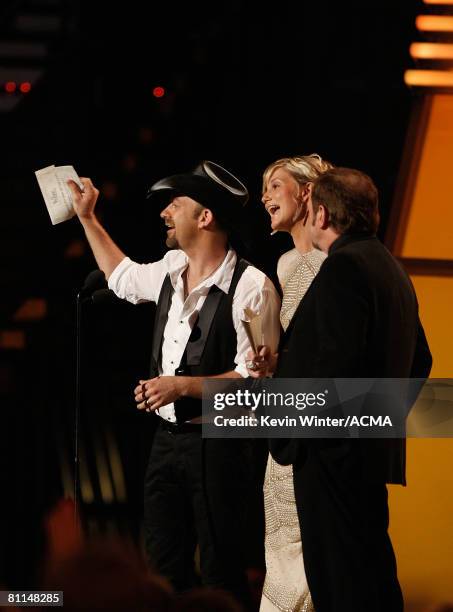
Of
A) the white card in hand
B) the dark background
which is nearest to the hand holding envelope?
the white card in hand

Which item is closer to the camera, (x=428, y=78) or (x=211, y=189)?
(x=211, y=189)

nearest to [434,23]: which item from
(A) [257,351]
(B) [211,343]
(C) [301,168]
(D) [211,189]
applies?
(C) [301,168]

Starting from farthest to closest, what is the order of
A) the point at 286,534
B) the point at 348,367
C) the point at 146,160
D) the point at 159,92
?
the point at 159,92 < the point at 146,160 < the point at 286,534 < the point at 348,367

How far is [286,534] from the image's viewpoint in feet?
11.3

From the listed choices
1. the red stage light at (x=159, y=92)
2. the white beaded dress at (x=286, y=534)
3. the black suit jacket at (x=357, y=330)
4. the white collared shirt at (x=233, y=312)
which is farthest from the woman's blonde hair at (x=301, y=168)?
the red stage light at (x=159, y=92)

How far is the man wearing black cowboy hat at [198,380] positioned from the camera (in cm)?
329

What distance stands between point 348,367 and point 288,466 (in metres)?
0.76

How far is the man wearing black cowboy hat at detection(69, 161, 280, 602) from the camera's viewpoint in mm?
3287

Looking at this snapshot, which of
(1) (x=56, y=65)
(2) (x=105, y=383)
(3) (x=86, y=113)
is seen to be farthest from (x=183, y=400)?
(1) (x=56, y=65)

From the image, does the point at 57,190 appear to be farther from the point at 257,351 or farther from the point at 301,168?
the point at 257,351

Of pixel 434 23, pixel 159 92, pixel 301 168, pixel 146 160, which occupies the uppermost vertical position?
pixel 434 23

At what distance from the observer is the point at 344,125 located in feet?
14.9

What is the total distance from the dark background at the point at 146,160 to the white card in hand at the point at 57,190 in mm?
899

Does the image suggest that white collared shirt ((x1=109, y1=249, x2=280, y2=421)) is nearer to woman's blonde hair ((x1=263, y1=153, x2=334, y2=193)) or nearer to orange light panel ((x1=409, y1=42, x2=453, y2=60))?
woman's blonde hair ((x1=263, y1=153, x2=334, y2=193))
